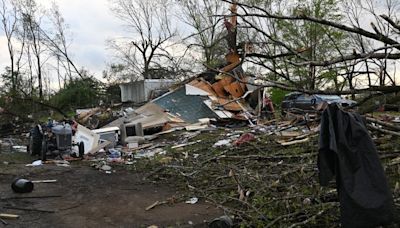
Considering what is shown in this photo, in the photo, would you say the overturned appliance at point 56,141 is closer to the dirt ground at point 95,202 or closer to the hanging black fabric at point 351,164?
the dirt ground at point 95,202

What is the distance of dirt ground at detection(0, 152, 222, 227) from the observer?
17.0 ft

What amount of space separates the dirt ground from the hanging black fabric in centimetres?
194

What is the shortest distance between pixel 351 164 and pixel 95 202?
3.89 m

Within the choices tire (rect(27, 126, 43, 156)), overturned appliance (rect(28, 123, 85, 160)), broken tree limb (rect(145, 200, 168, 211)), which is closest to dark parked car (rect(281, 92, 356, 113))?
broken tree limb (rect(145, 200, 168, 211))

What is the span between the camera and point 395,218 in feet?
12.0

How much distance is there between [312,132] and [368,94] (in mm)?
4351

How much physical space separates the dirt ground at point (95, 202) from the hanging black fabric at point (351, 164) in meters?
1.94

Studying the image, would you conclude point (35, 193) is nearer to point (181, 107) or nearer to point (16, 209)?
point (16, 209)

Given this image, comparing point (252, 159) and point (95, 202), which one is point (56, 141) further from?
point (252, 159)

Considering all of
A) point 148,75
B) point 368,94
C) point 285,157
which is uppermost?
point 148,75

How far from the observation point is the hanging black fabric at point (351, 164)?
335cm

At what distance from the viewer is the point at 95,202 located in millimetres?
6148

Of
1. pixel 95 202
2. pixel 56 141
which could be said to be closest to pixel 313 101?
pixel 95 202

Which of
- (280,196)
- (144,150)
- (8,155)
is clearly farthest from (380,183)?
(8,155)
